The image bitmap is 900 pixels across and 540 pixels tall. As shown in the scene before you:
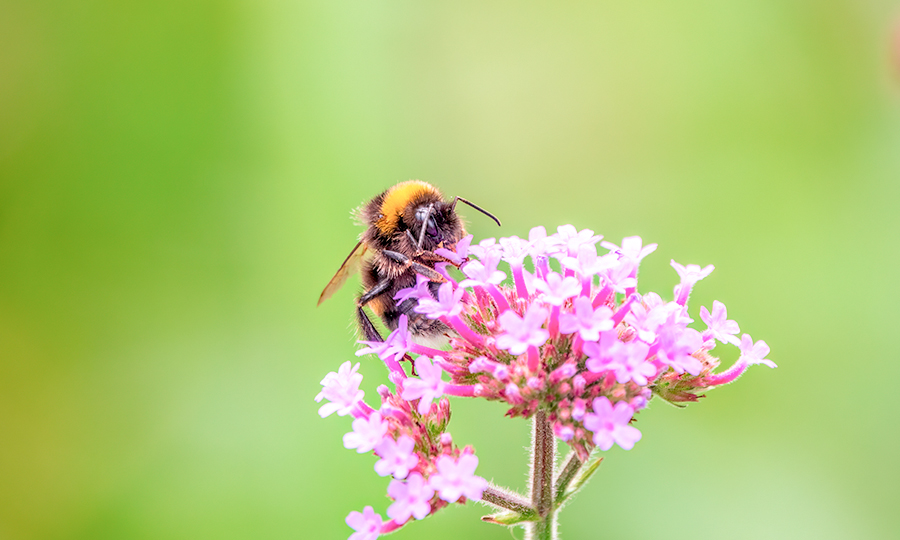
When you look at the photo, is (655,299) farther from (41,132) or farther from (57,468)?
(41,132)

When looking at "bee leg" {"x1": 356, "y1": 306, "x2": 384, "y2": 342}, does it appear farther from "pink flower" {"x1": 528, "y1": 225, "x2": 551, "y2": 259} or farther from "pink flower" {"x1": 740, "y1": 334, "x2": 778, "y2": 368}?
"pink flower" {"x1": 740, "y1": 334, "x2": 778, "y2": 368}

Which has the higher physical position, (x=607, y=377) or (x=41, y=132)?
(x=41, y=132)

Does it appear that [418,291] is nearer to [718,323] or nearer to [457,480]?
[457,480]

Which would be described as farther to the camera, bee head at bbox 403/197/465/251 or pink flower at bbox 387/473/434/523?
bee head at bbox 403/197/465/251

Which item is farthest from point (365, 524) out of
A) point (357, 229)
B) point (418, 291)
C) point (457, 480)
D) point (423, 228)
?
point (357, 229)

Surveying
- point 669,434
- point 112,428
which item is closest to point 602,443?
point 669,434

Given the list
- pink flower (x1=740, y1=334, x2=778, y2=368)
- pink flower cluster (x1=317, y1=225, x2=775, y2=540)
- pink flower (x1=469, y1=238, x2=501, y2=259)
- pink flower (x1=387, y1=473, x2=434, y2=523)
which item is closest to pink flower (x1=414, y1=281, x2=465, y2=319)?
pink flower cluster (x1=317, y1=225, x2=775, y2=540)

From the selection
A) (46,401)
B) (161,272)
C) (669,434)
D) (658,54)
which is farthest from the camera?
(658,54)

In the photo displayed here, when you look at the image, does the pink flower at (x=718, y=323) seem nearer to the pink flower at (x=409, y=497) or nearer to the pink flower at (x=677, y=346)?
the pink flower at (x=677, y=346)
